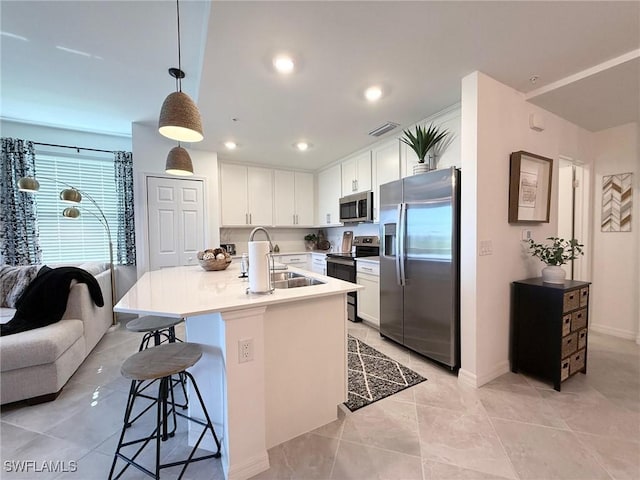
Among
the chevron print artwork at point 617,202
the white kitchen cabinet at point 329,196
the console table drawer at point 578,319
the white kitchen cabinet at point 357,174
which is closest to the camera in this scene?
the console table drawer at point 578,319

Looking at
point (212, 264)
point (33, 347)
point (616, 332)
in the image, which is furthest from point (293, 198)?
point (616, 332)

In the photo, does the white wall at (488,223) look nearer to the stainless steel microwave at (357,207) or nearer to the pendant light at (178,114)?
the stainless steel microwave at (357,207)

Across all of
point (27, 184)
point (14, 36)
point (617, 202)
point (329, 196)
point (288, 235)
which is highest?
point (14, 36)

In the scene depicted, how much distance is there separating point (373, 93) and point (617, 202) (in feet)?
10.3

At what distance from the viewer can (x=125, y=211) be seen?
3.86 m

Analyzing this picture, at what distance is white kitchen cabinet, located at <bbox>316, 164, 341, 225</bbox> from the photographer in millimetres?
4555

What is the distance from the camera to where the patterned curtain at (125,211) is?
3.85 meters

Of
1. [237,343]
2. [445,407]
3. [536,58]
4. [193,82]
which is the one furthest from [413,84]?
[445,407]

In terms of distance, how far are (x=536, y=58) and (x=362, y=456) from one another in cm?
291

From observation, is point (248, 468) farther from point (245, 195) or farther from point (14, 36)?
point (245, 195)

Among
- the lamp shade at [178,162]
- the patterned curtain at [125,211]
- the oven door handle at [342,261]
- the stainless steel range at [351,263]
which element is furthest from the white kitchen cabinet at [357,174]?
the patterned curtain at [125,211]

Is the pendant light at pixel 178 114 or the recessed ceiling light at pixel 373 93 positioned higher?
the recessed ceiling light at pixel 373 93

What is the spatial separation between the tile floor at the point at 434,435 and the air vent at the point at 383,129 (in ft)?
8.72

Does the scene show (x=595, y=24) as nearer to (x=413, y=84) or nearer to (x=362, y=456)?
(x=413, y=84)
